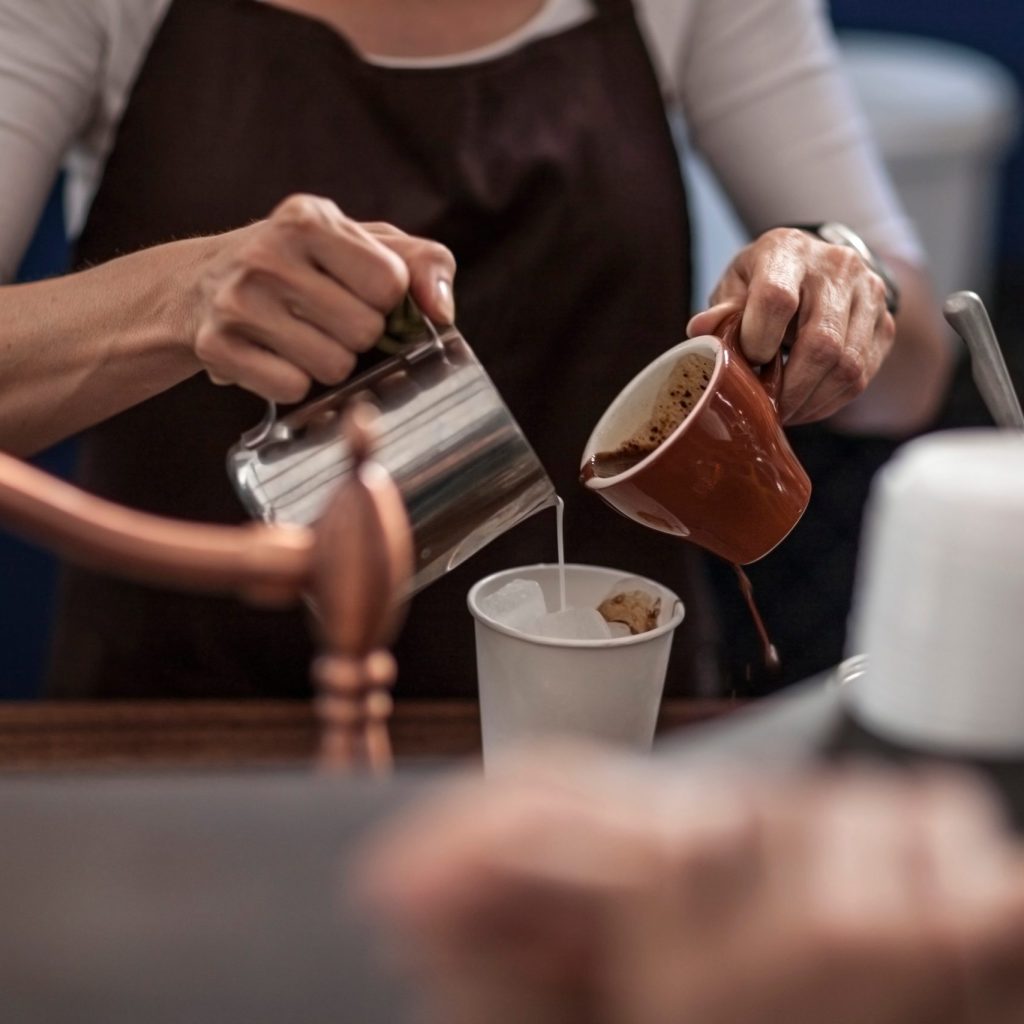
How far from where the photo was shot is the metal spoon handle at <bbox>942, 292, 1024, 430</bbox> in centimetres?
76

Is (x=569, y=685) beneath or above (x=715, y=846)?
beneath

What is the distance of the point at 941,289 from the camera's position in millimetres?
2945

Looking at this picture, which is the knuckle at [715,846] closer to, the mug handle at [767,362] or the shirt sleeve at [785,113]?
the mug handle at [767,362]

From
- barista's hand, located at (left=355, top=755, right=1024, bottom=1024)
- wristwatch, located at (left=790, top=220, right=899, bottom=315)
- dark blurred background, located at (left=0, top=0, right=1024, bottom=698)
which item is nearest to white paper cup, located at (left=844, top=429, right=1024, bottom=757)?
barista's hand, located at (left=355, top=755, right=1024, bottom=1024)

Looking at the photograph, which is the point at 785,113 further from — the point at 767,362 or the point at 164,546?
the point at 164,546

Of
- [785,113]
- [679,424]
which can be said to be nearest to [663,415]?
[679,424]

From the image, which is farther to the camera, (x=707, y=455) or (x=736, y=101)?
(x=736, y=101)

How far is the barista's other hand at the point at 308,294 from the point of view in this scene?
703 millimetres

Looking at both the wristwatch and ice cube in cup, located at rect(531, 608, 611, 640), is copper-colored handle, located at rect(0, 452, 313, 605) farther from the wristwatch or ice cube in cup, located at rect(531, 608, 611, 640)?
the wristwatch

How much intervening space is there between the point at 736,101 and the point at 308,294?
61cm

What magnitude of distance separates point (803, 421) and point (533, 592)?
0.27 m

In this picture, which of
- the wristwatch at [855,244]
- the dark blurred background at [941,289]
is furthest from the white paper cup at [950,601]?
the dark blurred background at [941,289]

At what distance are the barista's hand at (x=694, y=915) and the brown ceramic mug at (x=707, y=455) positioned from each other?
0.46 metres

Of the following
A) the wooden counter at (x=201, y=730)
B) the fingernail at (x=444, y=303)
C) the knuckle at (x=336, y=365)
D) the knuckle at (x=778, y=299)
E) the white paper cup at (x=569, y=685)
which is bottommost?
the wooden counter at (x=201, y=730)
